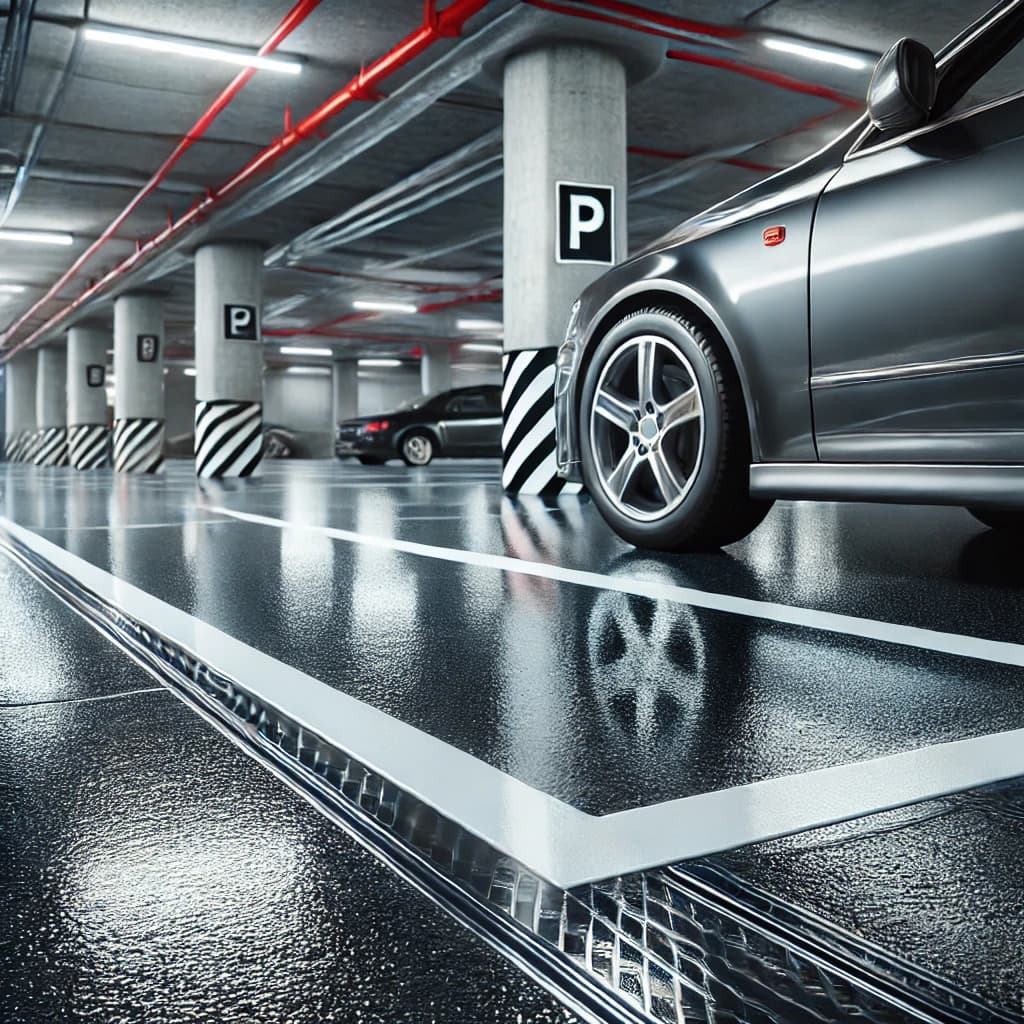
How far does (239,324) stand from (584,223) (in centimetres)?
1029

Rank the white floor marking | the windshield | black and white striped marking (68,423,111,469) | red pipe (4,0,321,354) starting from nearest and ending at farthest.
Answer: the white floor marking → red pipe (4,0,321,354) → the windshield → black and white striped marking (68,423,111,469)

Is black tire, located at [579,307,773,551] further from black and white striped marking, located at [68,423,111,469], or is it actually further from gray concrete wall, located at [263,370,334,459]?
gray concrete wall, located at [263,370,334,459]

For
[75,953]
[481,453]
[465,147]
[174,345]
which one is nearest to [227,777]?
[75,953]

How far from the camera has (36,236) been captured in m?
19.1

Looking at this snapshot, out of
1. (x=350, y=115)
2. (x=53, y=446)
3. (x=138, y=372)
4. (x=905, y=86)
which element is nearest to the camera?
(x=905, y=86)

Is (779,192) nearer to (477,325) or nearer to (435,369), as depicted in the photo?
(477,325)

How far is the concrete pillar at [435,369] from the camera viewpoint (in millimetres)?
39031

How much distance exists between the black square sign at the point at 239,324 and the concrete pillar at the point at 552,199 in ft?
31.8

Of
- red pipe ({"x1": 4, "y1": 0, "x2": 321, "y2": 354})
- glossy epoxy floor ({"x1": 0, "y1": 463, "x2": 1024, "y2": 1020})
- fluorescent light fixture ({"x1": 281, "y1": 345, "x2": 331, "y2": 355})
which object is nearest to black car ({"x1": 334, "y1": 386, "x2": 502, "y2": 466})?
red pipe ({"x1": 4, "y1": 0, "x2": 321, "y2": 354})

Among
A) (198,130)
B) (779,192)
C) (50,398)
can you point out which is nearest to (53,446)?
(50,398)

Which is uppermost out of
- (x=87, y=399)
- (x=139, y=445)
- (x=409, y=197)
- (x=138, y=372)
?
(x=409, y=197)

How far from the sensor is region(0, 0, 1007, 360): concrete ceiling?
9734 millimetres

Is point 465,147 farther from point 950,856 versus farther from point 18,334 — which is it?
point 18,334

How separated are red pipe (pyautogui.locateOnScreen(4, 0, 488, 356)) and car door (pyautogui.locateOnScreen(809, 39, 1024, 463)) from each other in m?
6.24
